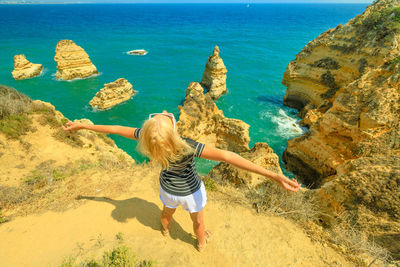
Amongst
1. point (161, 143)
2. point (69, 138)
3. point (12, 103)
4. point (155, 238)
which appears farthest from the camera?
point (69, 138)

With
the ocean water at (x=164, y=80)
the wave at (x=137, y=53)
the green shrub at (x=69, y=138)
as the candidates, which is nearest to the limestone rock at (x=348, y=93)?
the ocean water at (x=164, y=80)

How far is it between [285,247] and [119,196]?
3.52 m

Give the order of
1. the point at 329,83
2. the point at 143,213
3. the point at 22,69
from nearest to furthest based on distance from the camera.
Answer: the point at 143,213 → the point at 329,83 → the point at 22,69

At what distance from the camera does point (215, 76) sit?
23844 mm

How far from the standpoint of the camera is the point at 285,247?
A: 3342 mm

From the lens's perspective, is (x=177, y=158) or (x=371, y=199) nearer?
(x=177, y=158)

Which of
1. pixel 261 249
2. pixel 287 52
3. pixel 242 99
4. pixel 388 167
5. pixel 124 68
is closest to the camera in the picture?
pixel 261 249

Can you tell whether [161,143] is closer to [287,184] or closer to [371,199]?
[287,184]

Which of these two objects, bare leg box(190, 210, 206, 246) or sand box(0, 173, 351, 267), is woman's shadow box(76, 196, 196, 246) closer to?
sand box(0, 173, 351, 267)

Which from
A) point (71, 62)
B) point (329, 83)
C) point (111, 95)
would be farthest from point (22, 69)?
point (329, 83)

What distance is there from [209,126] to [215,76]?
13086 mm

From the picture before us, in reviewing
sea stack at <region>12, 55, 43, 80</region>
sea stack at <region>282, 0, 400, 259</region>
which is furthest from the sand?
sea stack at <region>12, 55, 43, 80</region>

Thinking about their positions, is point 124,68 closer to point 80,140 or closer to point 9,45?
point 80,140

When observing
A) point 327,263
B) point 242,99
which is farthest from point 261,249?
point 242,99
